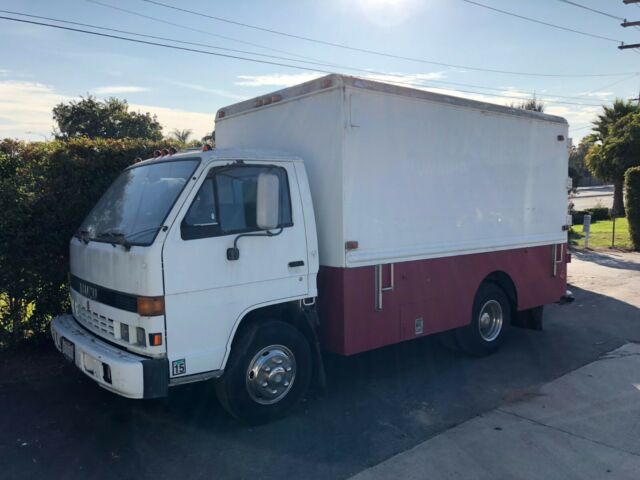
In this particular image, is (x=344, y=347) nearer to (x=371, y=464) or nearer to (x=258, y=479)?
(x=371, y=464)

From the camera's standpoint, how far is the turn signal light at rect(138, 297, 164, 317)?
3.88 metres

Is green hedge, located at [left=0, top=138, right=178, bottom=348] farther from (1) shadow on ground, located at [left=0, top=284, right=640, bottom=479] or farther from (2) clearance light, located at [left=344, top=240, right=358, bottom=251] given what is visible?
(2) clearance light, located at [left=344, top=240, right=358, bottom=251]

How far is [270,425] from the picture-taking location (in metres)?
4.64

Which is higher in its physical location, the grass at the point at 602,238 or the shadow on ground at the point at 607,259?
the grass at the point at 602,238

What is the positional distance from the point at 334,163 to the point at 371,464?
259 cm

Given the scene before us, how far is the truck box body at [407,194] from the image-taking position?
16.1 ft

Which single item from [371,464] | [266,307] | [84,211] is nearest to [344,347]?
[266,307]

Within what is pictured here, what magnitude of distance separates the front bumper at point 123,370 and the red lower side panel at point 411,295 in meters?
1.70

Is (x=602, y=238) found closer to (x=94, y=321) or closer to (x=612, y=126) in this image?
(x=612, y=126)

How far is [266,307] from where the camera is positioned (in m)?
4.67

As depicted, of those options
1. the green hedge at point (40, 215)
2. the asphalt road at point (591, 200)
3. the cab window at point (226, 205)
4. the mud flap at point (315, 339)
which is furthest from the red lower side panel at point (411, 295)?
the asphalt road at point (591, 200)

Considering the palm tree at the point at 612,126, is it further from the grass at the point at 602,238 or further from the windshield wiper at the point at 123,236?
the windshield wiper at the point at 123,236

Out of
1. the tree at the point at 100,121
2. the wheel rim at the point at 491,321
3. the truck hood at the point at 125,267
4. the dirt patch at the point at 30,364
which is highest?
the tree at the point at 100,121

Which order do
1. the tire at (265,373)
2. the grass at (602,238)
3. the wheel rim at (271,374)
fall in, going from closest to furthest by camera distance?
1. the tire at (265,373)
2. the wheel rim at (271,374)
3. the grass at (602,238)
